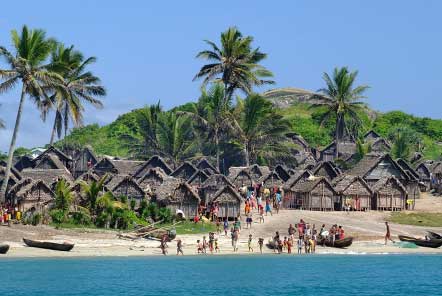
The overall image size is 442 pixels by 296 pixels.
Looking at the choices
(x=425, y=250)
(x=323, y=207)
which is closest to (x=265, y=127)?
(x=323, y=207)

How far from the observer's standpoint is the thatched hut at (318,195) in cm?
6288

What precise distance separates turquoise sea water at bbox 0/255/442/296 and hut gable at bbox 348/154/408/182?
1721 centimetres

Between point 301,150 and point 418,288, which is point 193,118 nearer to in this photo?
point 301,150

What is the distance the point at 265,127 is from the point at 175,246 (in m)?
25.8

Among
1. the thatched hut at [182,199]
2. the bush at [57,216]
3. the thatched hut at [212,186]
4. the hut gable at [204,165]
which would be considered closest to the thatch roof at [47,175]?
the thatched hut at [212,186]

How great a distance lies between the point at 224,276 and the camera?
143ft

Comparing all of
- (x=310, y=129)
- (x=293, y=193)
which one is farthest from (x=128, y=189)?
(x=310, y=129)

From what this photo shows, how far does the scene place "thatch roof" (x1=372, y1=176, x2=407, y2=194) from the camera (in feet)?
212

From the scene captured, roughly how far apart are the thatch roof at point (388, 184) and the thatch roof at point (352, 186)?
0.82 m

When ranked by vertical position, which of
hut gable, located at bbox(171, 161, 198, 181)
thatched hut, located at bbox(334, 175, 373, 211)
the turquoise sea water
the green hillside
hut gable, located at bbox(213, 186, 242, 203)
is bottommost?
the turquoise sea water

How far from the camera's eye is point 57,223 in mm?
52562

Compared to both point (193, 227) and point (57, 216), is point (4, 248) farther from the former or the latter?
point (193, 227)

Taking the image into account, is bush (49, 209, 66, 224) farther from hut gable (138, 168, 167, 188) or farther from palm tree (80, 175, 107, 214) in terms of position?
hut gable (138, 168, 167, 188)

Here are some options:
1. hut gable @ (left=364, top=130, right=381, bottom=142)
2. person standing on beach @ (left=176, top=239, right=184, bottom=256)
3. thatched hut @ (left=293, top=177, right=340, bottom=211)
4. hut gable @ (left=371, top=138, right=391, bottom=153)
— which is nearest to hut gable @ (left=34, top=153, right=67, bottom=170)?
thatched hut @ (left=293, top=177, right=340, bottom=211)
